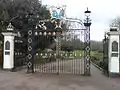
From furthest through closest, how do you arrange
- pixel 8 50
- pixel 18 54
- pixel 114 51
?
pixel 18 54 < pixel 8 50 < pixel 114 51

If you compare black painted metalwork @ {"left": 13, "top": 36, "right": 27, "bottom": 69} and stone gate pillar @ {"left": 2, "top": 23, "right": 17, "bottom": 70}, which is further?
black painted metalwork @ {"left": 13, "top": 36, "right": 27, "bottom": 69}

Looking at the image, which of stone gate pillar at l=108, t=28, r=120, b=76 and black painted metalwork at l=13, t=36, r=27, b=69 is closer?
stone gate pillar at l=108, t=28, r=120, b=76

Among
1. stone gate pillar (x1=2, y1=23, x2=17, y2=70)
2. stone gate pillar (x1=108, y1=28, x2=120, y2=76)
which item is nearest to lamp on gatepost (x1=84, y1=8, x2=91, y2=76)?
stone gate pillar (x1=108, y1=28, x2=120, y2=76)

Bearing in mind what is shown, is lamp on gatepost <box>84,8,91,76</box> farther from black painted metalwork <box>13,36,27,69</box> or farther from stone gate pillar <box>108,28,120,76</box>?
black painted metalwork <box>13,36,27,69</box>

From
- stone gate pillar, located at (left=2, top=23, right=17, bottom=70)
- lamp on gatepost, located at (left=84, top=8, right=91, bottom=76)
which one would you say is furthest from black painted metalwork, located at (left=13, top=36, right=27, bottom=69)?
lamp on gatepost, located at (left=84, top=8, right=91, bottom=76)

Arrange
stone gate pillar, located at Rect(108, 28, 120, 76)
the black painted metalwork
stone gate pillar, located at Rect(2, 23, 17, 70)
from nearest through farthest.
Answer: stone gate pillar, located at Rect(108, 28, 120, 76), stone gate pillar, located at Rect(2, 23, 17, 70), the black painted metalwork

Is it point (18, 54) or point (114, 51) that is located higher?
point (114, 51)

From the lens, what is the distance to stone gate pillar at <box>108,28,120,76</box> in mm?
14430

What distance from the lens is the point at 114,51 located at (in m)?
14.6

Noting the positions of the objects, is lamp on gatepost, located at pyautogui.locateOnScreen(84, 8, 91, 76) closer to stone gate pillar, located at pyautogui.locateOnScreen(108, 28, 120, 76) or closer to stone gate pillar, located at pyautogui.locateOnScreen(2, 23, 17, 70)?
stone gate pillar, located at pyautogui.locateOnScreen(108, 28, 120, 76)

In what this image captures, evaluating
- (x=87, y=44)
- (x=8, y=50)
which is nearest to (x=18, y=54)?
(x=8, y=50)

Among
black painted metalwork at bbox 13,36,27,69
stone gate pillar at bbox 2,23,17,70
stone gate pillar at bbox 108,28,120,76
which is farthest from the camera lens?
black painted metalwork at bbox 13,36,27,69

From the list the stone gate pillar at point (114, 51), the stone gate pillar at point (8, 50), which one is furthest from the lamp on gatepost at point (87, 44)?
the stone gate pillar at point (8, 50)

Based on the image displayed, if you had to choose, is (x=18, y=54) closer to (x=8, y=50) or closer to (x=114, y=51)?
(x=8, y=50)
